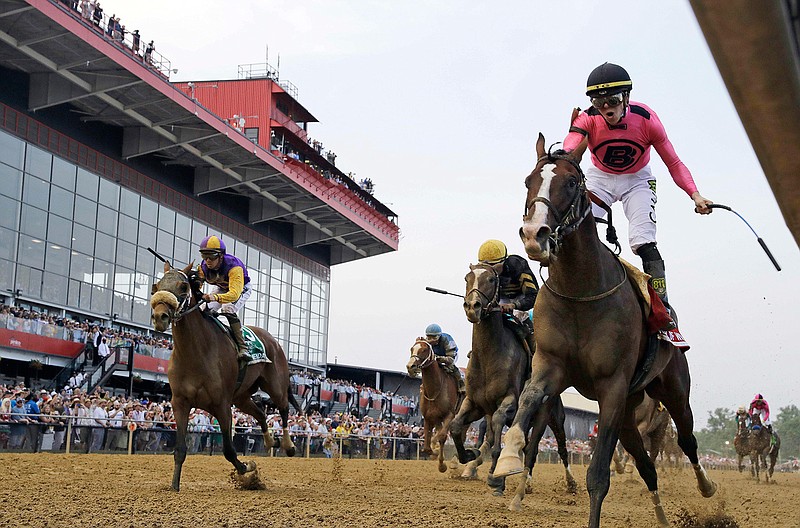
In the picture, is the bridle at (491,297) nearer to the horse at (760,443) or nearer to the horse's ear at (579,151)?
the horse's ear at (579,151)

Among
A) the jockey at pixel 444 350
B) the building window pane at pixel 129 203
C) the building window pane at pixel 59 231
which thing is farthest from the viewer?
the building window pane at pixel 129 203

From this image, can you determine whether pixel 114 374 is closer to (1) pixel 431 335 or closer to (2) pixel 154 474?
(1) pixel 431 335

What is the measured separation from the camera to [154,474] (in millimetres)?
12484

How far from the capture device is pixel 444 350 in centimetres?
1767

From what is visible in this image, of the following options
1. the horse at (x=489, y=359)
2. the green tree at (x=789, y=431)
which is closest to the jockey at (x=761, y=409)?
the horse at (x=489, y=359)

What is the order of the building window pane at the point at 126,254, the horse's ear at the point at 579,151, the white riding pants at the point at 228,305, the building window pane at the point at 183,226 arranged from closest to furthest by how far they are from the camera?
the horse's ear at the point at 579,151 < the white riding pants at the point at 228,305 < the building window pane at the point at 126,254 < the building window pane at the point at 183,226

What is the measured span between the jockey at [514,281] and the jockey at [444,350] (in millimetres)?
5736

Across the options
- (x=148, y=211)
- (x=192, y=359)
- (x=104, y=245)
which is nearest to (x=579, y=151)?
(x=192, y=359)

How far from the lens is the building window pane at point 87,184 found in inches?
1453

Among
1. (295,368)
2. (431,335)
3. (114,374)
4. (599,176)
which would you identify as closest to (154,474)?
(431,335)

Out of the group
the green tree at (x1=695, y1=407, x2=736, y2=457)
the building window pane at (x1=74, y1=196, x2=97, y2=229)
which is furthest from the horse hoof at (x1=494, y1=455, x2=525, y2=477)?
the green tree at (x1=695, y1=407, x2=736, y2=457)

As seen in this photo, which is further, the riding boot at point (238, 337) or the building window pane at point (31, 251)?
the building window pane at point (31, 251)

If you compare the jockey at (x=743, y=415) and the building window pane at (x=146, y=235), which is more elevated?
the building window pane at (x=146, y=235)

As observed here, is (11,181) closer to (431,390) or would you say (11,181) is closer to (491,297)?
(431,390)
